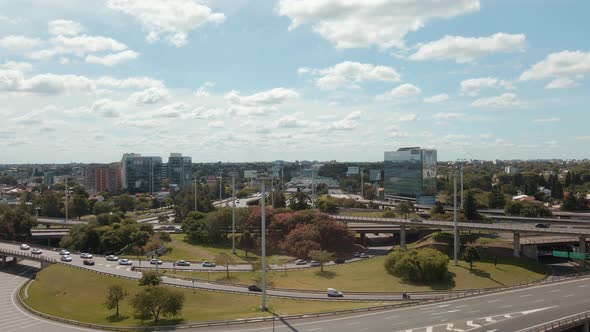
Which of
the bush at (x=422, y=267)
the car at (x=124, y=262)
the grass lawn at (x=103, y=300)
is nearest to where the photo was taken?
the grass lawn at (x=103, y=300)

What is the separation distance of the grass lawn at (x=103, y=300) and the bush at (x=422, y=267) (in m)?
18.7

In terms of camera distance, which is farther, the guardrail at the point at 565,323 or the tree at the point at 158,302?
the tree at the point at 158,302

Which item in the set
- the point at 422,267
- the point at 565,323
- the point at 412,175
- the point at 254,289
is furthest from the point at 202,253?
the point at 412,175

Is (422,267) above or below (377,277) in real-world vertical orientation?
above

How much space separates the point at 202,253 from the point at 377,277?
39.6 metres

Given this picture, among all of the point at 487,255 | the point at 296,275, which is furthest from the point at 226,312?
the point at 487,255

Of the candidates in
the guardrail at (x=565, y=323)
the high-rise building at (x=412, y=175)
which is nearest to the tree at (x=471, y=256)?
the guardrail at (x=565, y=323)

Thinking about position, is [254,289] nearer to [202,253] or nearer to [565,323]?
[202,253]

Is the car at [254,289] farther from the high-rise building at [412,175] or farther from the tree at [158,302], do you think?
the high-rise building at [412,175]

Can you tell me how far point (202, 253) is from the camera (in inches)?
3713

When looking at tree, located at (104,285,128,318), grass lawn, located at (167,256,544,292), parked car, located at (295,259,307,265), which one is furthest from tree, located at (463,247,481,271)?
tree, located at (104,285,128,318)

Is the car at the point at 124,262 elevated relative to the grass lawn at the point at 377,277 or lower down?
elevated

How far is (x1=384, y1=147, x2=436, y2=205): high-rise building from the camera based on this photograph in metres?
174

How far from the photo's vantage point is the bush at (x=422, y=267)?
69750mm
